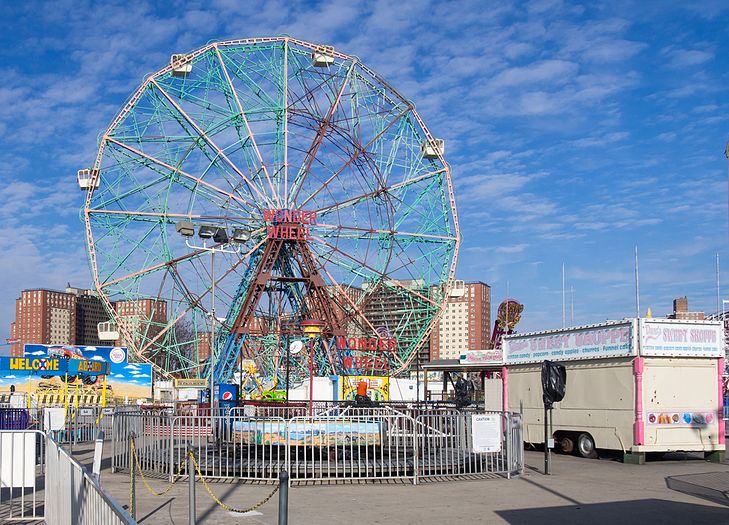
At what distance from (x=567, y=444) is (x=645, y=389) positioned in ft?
10.9

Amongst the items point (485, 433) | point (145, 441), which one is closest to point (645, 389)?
point (485, 433)

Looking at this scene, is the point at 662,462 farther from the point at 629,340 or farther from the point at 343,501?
the point at 343,501

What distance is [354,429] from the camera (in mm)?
17516

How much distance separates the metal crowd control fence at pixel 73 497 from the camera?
6885 mm

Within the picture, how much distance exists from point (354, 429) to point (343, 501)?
311cm

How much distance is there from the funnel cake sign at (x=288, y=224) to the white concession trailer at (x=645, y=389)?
2133 centimetres

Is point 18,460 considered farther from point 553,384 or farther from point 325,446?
point 553,384

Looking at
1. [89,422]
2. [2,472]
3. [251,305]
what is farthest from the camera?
[251,305]

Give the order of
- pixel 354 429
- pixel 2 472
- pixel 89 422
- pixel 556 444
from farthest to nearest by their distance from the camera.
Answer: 1. pixel 89 422
2. pixel 556 444
3. pixel 354 429
4. pixel 2 472

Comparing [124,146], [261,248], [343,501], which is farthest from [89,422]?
[343,501]

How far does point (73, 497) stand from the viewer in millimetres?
9547

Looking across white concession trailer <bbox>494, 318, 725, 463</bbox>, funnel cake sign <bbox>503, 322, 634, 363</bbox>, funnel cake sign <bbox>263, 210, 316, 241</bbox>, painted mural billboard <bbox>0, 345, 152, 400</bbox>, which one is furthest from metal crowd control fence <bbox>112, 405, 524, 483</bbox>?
painted mural billboard <bbox>0, 345, 152, 400</bbox>

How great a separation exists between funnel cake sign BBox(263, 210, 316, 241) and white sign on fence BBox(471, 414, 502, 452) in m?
25.7

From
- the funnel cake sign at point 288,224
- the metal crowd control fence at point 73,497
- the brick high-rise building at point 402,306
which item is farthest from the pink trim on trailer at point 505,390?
the brick high-rise building at point 402,306
